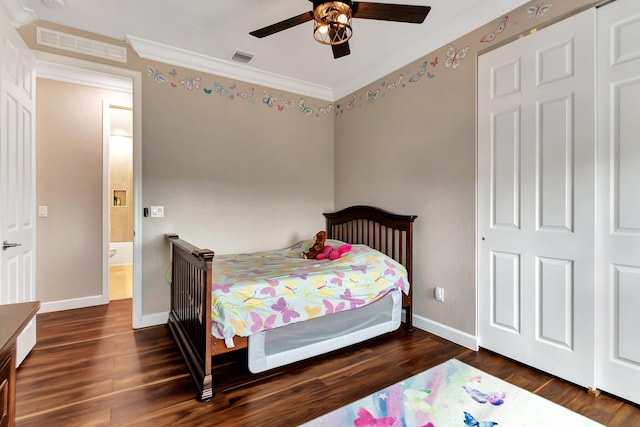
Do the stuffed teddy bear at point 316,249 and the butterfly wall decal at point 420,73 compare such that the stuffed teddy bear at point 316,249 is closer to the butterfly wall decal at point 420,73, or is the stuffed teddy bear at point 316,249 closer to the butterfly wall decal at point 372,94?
the butterfly wall decal at point 372,94

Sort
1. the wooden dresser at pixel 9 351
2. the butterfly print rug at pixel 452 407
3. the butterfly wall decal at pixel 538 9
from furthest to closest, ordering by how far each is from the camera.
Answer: the butterfly wall decal at pixel 538 9 → the butterfly print rug at pixel 452 407 → the wooden dresser at pixel 9 351

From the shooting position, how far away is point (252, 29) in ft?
8.71

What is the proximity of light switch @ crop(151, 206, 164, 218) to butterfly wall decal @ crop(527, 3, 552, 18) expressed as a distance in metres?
3.35

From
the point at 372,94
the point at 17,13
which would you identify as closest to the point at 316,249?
the point at 372,94

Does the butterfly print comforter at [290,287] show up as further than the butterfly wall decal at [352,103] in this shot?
No

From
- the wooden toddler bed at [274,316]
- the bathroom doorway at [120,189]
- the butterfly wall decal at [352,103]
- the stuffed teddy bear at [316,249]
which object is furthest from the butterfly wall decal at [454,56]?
the bathroom doorway at [120,189]

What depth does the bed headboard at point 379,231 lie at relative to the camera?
2.88 m

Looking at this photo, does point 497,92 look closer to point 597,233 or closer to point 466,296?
point 597,233

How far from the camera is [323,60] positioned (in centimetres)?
321

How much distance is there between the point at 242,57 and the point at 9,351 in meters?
2.94

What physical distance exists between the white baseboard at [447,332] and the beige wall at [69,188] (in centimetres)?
361

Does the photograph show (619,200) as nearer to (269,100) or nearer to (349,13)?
(349,13)

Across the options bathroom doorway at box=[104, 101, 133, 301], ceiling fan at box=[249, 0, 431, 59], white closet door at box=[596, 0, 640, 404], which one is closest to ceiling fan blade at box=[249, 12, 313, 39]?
ceiling fan at box=[249, 0, 431, 59]

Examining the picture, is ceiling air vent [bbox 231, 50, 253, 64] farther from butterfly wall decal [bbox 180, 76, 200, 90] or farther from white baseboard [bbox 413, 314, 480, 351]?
white baseboard [bbox 413, 314, 480, 351]
